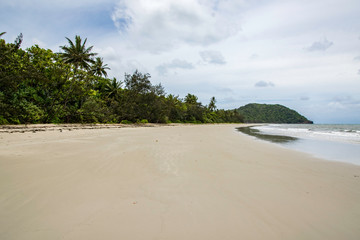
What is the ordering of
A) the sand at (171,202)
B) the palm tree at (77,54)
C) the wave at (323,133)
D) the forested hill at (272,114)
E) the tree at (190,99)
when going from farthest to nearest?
the forested hill at (272,114) < the tree at (190,99) < the palm tree at (77,54) < the wave at (323,133) < the sand at (171,202)

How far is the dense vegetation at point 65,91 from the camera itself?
692 inches

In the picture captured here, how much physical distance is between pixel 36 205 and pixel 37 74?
892 inches

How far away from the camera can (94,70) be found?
116 feet

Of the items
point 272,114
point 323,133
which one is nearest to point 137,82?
point 323,133

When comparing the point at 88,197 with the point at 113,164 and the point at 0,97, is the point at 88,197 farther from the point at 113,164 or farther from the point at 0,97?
the point at 0,97

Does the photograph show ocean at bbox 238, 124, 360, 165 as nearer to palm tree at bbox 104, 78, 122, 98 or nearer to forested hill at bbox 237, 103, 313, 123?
palm tree at bbox 104, 78, 122, 98

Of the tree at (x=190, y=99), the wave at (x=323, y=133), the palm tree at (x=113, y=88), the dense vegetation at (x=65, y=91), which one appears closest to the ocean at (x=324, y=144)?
the wave at (x=323, y=133)

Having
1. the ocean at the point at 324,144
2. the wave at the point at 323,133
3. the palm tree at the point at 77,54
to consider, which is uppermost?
the palm tree at the point at 77,54

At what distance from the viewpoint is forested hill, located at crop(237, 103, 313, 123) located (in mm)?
141475

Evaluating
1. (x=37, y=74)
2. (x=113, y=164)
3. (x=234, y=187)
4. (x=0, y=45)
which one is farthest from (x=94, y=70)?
(x=234, y=187)

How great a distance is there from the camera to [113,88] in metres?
34.9

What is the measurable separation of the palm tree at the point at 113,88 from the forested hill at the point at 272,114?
11595cm

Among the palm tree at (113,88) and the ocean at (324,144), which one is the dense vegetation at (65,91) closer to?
the palm tree at (113,88)

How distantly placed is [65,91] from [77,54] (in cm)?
535
